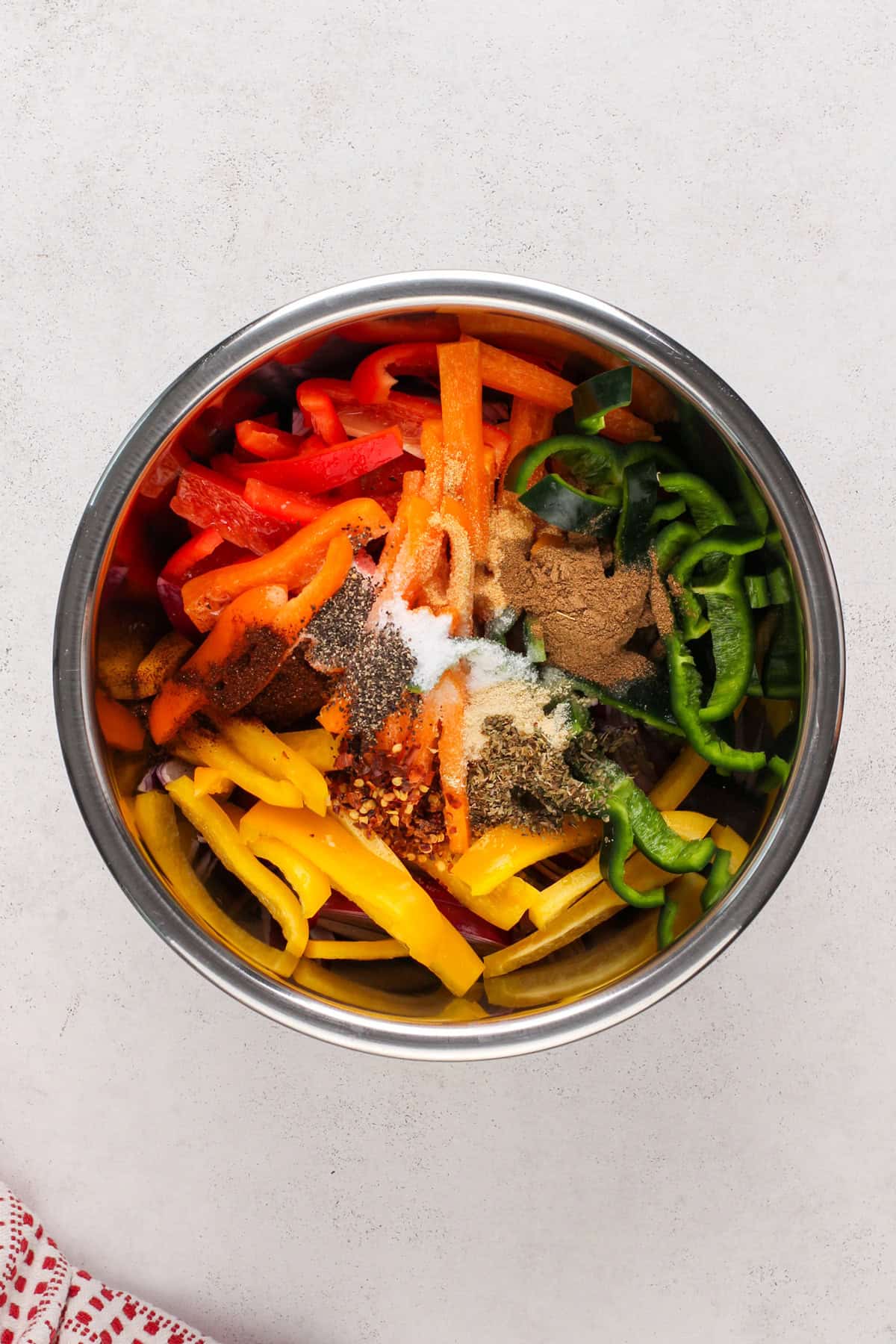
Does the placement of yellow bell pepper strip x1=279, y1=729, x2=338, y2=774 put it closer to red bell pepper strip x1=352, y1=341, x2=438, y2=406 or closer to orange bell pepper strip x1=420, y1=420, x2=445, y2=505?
orange bell pepper strip x1=420, y1=420, x2=445, y2=505

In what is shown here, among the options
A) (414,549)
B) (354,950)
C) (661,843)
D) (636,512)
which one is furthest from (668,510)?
(354,950)

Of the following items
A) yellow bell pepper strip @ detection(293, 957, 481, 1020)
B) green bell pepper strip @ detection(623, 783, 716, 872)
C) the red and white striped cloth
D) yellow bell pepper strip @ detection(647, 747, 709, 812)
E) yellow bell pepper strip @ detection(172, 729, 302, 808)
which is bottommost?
the red and white striped cloth

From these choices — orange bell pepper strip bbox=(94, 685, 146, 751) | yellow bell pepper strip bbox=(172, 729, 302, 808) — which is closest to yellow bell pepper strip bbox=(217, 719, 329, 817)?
yellow bell pepper strip bbox=(172, 729, 302, 808)

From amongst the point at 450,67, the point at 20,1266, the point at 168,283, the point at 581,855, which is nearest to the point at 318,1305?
the point at 20,1266

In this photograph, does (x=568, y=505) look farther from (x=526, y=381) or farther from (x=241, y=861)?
(x=241, y=861)

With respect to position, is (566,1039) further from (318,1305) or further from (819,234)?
(819,234)
